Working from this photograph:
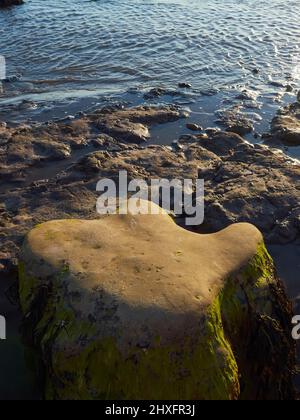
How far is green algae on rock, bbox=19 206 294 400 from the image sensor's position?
3.01 m

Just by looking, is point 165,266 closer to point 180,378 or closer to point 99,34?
point 180,378

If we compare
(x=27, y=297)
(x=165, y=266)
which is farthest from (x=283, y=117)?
(x=27, y=297)

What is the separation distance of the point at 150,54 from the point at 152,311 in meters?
9.51

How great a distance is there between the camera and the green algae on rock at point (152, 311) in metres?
3.01

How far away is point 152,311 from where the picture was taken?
3068 mm

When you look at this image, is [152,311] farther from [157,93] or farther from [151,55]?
[151,55]

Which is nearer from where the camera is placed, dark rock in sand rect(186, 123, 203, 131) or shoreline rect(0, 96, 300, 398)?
shoreline rect(0, 96, 300, 398)

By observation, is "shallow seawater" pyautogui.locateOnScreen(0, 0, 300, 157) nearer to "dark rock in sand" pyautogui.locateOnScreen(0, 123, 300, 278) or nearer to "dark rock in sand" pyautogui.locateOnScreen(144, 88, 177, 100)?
"dark rock in sand" pyautogui.locateOnScreen(144, 88, 177, 100)

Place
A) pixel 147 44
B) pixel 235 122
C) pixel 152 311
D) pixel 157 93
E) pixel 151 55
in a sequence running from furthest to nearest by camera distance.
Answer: pixel 147 44
pixel 151 55
pixel 157 93
pixel 235 122
pixel 152 311

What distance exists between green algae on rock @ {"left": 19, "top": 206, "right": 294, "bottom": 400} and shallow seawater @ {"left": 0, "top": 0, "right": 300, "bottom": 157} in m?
3.96

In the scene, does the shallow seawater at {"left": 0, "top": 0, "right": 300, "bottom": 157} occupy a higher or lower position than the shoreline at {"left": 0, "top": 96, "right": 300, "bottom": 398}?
higher

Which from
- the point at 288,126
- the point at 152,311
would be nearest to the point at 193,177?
the point at 288,126

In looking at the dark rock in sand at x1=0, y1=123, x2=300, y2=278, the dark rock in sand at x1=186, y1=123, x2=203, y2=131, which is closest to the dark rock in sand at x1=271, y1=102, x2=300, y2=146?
the dark rock in sand at x1=0, y1=123, x2=300, y2=278
